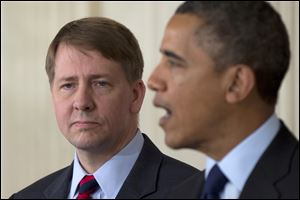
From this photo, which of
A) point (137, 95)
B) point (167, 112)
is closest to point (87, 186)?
point (137, 95)

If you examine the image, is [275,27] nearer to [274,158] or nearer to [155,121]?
[274,158]

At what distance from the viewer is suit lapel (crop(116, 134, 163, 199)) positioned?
87.2 inches

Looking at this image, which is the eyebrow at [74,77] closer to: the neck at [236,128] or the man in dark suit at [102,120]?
the man in dark suit at [102,120]

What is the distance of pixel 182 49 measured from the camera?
5.51 feet

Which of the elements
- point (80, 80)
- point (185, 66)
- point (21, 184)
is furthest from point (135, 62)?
point (21, 184)

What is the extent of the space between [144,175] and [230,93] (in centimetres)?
65

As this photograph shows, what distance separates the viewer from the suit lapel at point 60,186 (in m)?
2.29

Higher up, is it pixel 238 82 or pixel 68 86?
pixel 238 82

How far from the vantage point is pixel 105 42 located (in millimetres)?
2303

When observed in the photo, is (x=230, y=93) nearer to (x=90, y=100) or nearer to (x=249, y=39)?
(x=249, y=39)

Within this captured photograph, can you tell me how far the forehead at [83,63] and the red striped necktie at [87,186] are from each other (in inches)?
10.6

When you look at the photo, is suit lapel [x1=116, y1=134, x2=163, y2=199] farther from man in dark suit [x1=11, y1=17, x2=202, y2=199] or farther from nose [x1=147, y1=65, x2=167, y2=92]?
nose [x1=147, y1=65, x2=167, y2=92]

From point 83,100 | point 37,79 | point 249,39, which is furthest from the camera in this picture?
point 37,79

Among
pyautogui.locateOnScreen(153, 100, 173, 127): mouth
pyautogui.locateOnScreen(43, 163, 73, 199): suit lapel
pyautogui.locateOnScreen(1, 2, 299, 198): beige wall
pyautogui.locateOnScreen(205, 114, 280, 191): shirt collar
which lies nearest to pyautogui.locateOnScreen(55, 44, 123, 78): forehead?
A: pyautogui.locateOnScreen(43, 163, 73, 199): suit lapel
